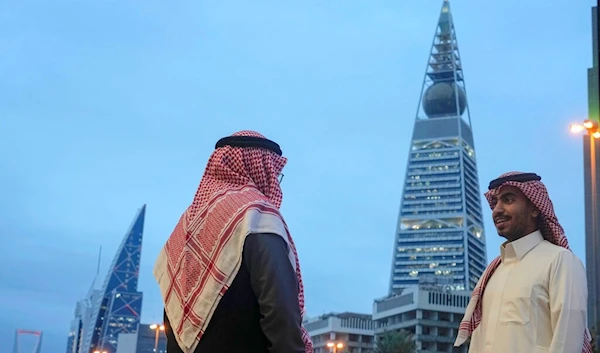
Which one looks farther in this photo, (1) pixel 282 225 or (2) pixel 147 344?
(2) pixel 147 344

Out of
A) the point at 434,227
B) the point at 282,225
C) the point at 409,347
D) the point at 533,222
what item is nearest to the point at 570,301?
the point at 533,222

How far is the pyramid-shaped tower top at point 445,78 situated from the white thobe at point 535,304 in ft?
537

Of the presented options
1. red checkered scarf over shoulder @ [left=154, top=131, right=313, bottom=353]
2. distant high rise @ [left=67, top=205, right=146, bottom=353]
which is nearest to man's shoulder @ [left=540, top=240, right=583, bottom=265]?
red checkered scarf over shoulder @ [left=154, top=131, right=313, bottom=353]

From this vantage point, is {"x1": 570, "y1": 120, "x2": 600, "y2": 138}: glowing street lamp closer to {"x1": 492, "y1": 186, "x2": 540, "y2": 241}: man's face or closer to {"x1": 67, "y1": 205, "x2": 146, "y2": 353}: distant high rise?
{"x1": 492, "y1": 186, "x2": 540, "y2": 241}: man's face

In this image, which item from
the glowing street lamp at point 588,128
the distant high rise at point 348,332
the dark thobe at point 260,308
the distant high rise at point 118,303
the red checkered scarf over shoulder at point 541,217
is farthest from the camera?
the distant high rise at point 118,303

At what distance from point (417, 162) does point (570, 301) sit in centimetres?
15406

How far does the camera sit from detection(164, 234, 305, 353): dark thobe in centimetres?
254

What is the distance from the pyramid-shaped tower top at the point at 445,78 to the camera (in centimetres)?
16825

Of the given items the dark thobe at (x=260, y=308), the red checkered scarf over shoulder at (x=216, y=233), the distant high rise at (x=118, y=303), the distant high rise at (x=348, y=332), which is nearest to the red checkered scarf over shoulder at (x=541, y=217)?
the red checkered scarf over shoulder at (x=216, y=233)

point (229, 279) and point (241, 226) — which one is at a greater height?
point (241, 226)

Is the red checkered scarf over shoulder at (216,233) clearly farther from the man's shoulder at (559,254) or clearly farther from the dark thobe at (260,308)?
the man's shoulder at (559,254)

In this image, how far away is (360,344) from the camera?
95938mm

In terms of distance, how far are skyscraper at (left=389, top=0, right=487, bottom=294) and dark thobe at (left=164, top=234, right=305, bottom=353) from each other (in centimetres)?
12936

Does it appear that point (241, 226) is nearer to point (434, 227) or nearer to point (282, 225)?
point (282, 225)
